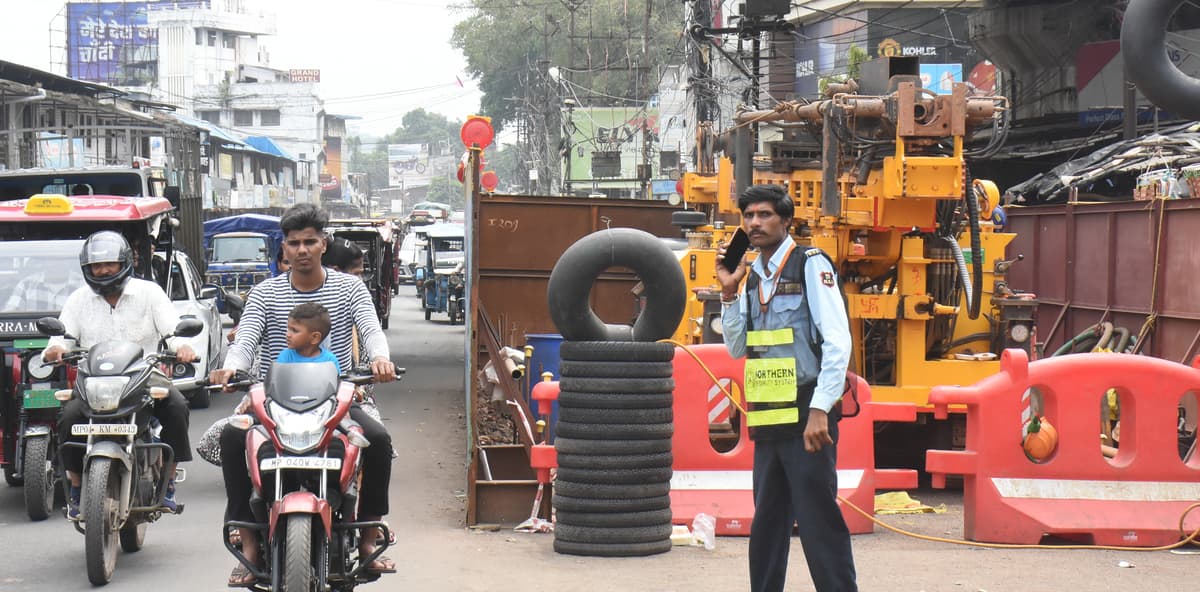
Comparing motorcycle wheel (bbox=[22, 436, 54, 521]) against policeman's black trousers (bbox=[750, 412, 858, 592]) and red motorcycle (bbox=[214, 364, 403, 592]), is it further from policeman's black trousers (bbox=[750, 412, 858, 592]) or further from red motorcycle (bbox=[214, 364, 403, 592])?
policeman's black trousers (bbox=[750, 412, 858, 592])

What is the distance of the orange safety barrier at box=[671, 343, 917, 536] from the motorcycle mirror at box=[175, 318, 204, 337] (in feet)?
10.2

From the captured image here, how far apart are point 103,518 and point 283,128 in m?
96.0

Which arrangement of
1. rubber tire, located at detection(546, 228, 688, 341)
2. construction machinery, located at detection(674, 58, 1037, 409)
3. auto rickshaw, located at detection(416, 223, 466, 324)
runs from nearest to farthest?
1. rubber tire, located at detection(546, 228, 688, 341)
2. construction machinery, located at detection(674, 58, 1037, 409)
3. auto rickshaw, located at detection(416, 223, 466, 324)

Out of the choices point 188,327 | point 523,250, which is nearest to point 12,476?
point 188,327

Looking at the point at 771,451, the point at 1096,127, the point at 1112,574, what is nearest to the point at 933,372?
the point at 1112,574

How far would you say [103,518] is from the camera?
301 inches

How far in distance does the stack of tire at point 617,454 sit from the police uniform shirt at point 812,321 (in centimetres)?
197

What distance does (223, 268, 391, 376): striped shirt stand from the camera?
21.1ft

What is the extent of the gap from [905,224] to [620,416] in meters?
3.58

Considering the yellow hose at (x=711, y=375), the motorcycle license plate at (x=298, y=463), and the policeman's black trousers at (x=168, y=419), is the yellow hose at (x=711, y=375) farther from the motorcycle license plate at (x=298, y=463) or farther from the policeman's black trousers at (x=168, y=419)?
the motorcycle license plate at (x=298, y=463)

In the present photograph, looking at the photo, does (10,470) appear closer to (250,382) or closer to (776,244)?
(250,382)

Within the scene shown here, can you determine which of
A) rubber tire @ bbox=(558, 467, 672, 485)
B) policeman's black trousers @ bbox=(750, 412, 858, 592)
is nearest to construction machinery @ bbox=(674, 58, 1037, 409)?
rubber tire @ bbox=(558, 467, 672, 485)

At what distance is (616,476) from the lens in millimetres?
8352

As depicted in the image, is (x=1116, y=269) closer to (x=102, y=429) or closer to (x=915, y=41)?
(x=102, y=429)
